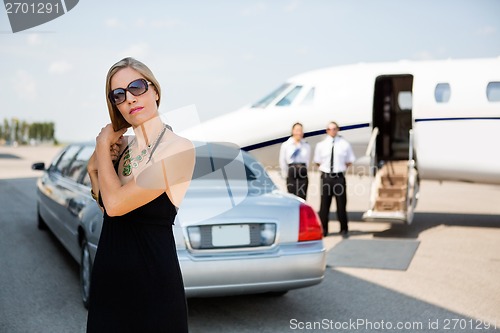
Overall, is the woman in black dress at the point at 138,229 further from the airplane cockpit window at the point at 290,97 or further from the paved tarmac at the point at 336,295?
the airplane cockpit window at the point at 290,97

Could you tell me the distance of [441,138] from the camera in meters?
10.1

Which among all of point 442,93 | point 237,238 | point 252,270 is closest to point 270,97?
point 442,93

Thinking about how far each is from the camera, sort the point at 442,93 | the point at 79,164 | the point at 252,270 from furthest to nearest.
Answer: the point at 442,93
the point at 79,164
the point at 252,270

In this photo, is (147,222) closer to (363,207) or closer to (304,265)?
(304,265)

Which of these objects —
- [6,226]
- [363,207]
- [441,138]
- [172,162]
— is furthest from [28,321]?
[363,207]

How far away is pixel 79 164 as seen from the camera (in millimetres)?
6449

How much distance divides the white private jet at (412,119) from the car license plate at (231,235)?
5337 mm

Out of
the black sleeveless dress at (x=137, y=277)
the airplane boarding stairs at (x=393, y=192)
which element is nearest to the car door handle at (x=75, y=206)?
the black sleeveless dress at (x=137, y=277)

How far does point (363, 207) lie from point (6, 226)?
7.72 meters

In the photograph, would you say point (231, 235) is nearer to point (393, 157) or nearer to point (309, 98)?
point (309, 98)

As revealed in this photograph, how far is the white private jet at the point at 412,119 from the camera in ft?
32.6

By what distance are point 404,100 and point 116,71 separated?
11.8m

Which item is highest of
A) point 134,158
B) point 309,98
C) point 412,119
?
point 134,158

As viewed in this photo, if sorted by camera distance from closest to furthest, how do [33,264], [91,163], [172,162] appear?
[172,162] → [91,163] → [33,264]
